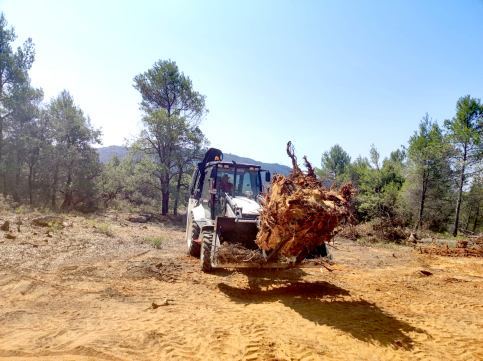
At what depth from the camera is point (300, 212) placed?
470cm

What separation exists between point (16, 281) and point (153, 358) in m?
4.02

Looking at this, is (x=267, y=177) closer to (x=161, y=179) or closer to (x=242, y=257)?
(x=242, y=257)

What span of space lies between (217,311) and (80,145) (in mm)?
21684

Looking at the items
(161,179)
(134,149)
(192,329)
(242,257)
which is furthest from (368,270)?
(134,149)

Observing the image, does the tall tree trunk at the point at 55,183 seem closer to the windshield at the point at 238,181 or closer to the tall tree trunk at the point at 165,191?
the tall tree trunk at the point at 165,191

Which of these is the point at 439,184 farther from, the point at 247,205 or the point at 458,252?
the point at 247,205

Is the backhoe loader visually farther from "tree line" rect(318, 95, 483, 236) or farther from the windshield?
"tree line" rect(318, 95, 483, 236)

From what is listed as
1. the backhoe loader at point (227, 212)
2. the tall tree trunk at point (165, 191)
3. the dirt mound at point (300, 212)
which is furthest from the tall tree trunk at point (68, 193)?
the dirt mound at point (300, 212)

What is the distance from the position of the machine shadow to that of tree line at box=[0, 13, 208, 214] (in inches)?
674

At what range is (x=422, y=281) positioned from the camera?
7559mm

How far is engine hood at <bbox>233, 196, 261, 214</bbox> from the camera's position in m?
6.45

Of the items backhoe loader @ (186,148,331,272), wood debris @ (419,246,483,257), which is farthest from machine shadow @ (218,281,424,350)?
wood debris @ (419,246,483,257)

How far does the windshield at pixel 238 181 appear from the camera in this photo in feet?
25.4

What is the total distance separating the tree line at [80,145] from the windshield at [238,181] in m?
14.8
